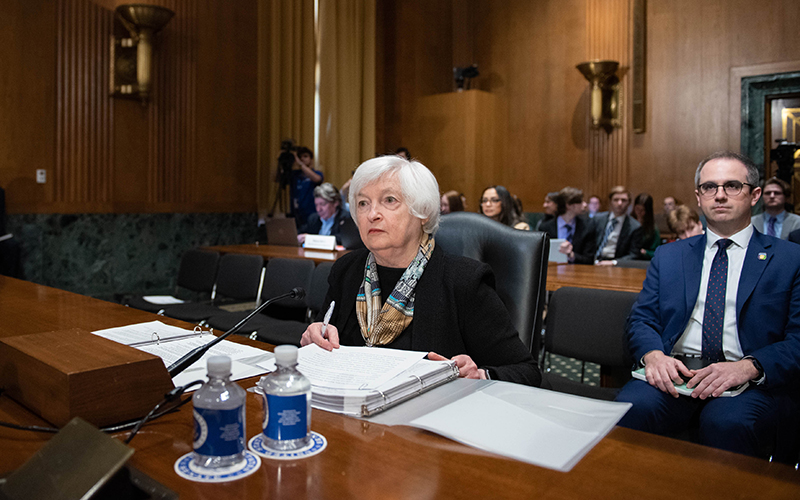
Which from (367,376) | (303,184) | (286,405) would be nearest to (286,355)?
(286,405)

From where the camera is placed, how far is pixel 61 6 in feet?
20.7

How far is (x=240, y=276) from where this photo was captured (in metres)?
4.32

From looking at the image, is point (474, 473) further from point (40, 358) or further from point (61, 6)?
point (61, 6)

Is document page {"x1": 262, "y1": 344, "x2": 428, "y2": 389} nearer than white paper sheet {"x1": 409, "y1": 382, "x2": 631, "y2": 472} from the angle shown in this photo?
No

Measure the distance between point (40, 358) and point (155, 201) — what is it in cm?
643

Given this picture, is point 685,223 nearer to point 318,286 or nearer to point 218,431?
point 318,286

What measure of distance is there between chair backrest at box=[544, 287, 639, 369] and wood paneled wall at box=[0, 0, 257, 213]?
566cm

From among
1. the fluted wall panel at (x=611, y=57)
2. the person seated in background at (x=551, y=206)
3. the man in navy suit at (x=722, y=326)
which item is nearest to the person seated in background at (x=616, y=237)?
the person seated in background at (x=551, y=206)

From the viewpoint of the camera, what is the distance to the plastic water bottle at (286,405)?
920 mm

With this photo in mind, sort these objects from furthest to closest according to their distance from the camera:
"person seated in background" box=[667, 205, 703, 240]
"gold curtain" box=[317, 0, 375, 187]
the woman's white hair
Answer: "gold curtain" box=[317, 0, 375, 187] < "person seated in background" box=[667, 205, 703, 240] < the woman's white hair

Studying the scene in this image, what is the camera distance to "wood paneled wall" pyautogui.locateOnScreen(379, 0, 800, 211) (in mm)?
7969

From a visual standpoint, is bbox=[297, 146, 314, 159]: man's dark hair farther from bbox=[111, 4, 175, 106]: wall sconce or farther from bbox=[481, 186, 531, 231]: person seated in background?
bbox=[481, 186, 531, 231]: person seated in background

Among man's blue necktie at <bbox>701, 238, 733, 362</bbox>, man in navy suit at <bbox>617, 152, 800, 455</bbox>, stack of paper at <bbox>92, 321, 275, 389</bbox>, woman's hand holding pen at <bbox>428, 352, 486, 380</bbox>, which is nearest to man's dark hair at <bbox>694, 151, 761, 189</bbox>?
man in navy suit at <bbox>617, 152, 800, 455</bbox>

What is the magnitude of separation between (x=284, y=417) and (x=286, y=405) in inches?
1.0
